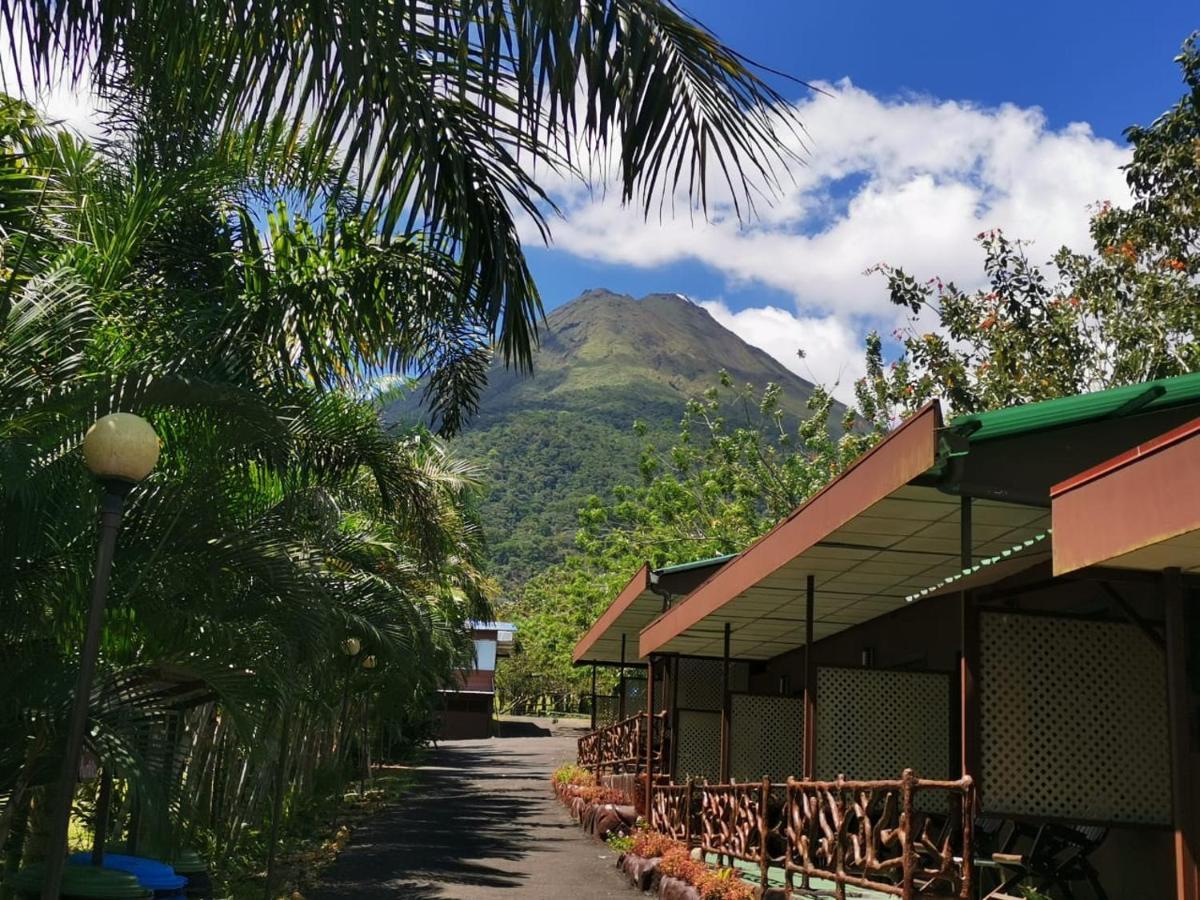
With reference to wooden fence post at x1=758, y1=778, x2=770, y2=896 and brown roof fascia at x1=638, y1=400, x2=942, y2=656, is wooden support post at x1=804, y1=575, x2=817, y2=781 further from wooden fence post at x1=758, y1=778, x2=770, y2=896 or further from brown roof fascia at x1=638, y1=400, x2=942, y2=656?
wooden fence post at x1=758, y1=778, x2=770, y2=896

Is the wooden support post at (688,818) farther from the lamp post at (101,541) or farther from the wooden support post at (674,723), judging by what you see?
the lamp post at (101,541)

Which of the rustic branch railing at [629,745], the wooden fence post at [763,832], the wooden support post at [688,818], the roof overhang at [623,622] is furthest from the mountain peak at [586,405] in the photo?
the wooden fence post at [763,832]

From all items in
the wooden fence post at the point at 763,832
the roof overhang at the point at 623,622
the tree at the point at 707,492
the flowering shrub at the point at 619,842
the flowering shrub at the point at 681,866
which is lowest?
the flowering shrub at the point at 619,842

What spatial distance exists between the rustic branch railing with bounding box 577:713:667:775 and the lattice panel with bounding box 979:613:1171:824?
9111 mm

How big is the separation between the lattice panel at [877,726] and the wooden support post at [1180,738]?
421 cm

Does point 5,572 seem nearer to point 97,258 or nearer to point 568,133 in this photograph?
point 97,258

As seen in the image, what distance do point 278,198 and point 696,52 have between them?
5.92m

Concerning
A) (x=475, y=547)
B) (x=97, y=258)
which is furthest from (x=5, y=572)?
(x=475, y=547)

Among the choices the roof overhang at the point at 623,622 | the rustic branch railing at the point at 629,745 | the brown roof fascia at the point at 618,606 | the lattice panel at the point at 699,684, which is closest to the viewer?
the brown roof fascia at the point at 618,606

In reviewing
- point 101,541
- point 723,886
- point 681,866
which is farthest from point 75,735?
point 681,866

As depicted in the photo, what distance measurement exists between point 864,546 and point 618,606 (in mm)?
9584

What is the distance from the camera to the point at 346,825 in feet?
63.1

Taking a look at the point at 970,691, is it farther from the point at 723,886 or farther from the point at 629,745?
the point at 629,745

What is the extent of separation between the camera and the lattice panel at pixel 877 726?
9.56 meters
